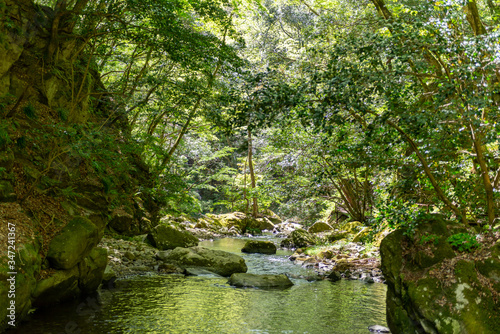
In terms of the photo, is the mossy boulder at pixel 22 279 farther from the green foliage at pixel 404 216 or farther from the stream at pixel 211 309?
the green foliage at pixel 404 216

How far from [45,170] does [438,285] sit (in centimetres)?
585

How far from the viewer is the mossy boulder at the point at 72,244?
218 inches

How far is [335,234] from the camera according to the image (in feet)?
51.1

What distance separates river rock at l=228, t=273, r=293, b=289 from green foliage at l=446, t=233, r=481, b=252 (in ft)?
14.6

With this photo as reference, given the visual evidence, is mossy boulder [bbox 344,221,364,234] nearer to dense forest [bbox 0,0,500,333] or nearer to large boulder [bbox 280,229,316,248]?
large boulder [bbox 280,229,316,248]

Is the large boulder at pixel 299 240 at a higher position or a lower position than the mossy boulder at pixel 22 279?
lower

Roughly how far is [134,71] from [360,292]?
1043 centimetres

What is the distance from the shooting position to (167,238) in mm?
12648

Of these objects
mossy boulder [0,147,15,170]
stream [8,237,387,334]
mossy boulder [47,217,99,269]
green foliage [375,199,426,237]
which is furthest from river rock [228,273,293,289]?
mossy boulder [0,147,15,170]

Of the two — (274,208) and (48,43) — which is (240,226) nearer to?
(274,208)

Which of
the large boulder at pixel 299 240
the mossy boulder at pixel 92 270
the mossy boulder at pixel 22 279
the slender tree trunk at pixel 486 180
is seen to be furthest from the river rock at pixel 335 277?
the mossy boulder at pixel 22 279

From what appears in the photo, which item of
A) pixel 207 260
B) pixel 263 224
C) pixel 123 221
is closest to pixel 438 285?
pixel 207 260

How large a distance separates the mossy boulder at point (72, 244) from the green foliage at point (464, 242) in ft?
18.7

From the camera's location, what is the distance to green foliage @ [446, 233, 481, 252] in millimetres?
4652
